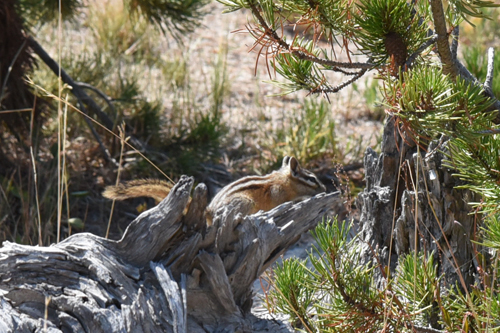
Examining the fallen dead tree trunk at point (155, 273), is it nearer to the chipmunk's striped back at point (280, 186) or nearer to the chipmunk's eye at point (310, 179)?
the chipmunk's striped back at point (280, 186)

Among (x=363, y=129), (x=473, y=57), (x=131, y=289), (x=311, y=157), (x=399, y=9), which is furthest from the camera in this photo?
(x=363, y=129)

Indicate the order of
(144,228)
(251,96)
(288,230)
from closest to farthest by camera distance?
1. (144,228)
2. (288,230)
3. (251,96)

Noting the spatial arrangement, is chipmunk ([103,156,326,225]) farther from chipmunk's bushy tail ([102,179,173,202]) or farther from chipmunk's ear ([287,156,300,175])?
chipmunk's bushy tail ([102,179,173,202])

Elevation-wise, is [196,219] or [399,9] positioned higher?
[399,9]

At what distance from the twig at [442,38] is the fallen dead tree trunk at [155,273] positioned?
101 centimetres

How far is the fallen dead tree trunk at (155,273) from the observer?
1905mm

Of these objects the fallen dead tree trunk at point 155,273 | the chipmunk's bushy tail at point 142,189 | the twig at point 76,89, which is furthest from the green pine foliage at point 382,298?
the twig at point 76,89

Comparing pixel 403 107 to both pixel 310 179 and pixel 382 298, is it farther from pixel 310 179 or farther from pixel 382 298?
pixel 310 179

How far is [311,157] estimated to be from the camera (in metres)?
Answer: 4.89

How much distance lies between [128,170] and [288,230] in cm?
217

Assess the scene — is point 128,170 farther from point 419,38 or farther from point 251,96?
point 419,38

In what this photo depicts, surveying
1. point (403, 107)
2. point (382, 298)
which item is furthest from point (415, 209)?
point (403, 107)

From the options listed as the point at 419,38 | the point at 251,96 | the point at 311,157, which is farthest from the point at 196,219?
the point at 251,96

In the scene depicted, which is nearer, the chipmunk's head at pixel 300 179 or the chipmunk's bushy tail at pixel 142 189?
the chipmunk's bushy tail at pixel 142 189
